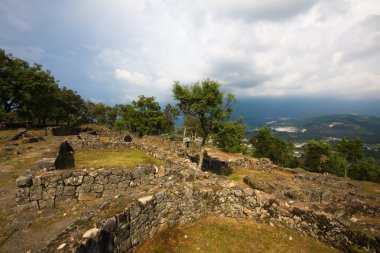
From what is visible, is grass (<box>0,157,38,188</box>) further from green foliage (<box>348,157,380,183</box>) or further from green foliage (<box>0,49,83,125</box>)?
green foliage (<box>348,157,380,183</box>)

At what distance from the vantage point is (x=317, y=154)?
6412 cm

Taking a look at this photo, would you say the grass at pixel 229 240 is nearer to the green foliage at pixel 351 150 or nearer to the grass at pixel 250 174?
the grass at pixel 250 174

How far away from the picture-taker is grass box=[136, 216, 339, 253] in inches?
376

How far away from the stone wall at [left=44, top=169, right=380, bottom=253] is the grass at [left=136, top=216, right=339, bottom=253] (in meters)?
0.44

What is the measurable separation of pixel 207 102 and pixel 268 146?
2034 inches

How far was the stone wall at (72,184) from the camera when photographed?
37.2 ft

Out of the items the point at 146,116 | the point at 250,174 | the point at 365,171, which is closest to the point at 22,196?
the point at 250,174

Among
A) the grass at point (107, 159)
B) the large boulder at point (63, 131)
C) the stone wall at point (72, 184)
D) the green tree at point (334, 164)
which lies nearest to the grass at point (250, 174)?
the grass at point (107, 159)

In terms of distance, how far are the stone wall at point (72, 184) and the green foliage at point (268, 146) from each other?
62212 mm

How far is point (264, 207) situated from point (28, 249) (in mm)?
11328

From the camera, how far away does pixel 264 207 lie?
11.8 meters

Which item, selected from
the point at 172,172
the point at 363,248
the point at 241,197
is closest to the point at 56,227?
the point at 172,172

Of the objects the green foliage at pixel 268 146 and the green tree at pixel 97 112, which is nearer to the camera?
the green foliage at pixel 268 146

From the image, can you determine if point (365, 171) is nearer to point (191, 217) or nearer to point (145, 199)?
point (191, 217)
